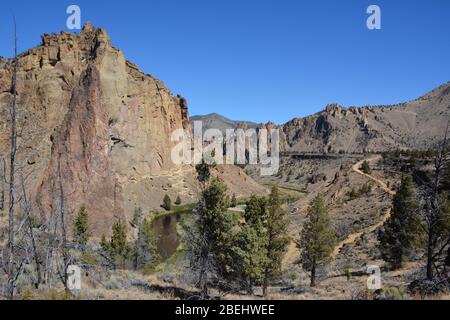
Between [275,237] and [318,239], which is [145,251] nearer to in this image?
[318,239]

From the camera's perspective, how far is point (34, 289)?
584 inches

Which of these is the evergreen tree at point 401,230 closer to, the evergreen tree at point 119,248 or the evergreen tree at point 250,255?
the evergreen tree at point 250,255

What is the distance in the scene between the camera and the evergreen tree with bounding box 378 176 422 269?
27594mm

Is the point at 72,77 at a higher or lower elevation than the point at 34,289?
higher

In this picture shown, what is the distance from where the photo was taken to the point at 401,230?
2819 cm

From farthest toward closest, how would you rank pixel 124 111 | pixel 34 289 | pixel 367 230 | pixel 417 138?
pixel 417 138 → pixel 124 111 → pixel 367 230 → pixel 34 289

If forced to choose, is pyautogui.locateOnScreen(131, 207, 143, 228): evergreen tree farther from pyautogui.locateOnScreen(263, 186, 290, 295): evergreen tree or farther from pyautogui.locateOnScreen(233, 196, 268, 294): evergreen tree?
pyautogui.locateOnScreen(233, 196, 268, 294): evergreen tree

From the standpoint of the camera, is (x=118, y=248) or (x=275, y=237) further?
(x=118, y=248)

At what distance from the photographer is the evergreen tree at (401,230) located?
2759 cm

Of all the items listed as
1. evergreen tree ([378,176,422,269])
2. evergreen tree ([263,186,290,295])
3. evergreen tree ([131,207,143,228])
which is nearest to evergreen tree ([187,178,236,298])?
evergreen tree ([263,186,290,295])

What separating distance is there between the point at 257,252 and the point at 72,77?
5951 cm

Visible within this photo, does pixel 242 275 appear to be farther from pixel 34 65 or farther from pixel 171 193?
pixel 171 193

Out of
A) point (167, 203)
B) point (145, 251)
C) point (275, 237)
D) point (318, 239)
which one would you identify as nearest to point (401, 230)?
point (318, 239)
